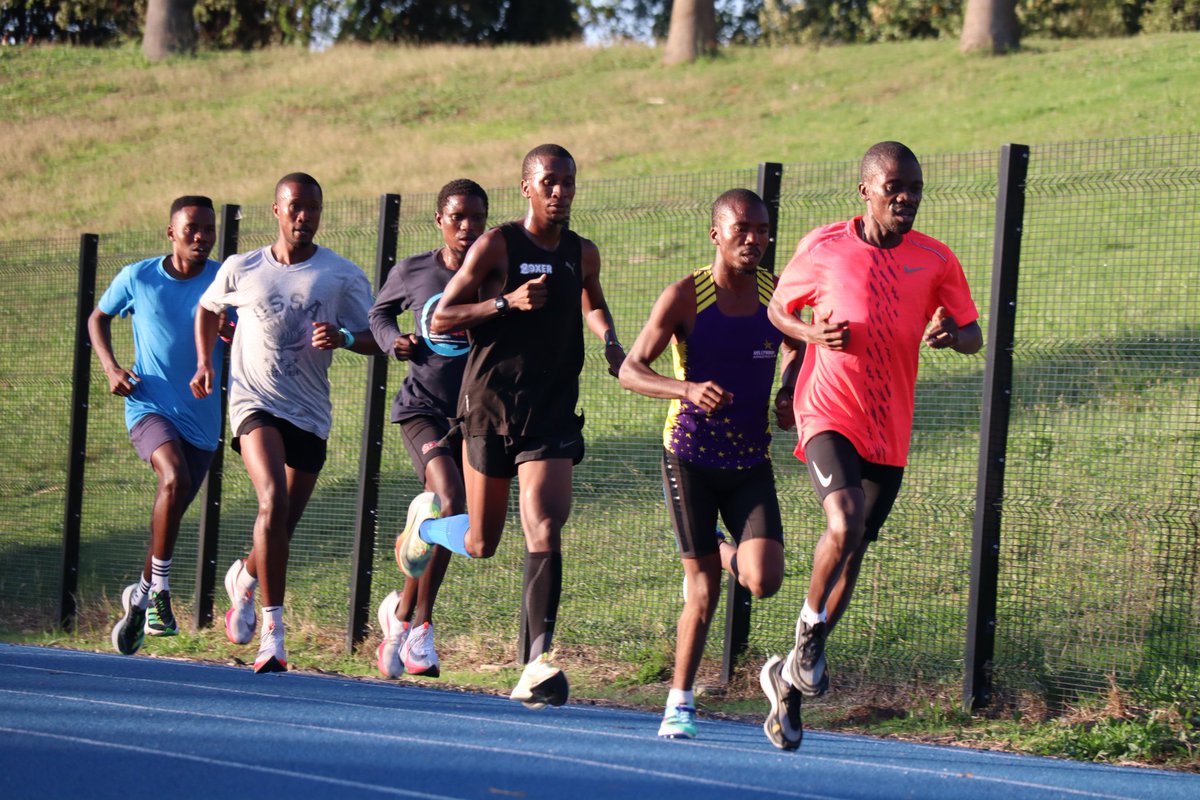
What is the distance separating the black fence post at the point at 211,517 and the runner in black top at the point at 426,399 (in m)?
2.72

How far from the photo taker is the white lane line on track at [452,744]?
543 centimetres

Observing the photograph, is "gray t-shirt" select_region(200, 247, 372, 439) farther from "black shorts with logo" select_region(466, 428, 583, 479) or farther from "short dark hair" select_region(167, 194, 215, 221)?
"black shorts with logo" select_region(466, 428, 583, 479)

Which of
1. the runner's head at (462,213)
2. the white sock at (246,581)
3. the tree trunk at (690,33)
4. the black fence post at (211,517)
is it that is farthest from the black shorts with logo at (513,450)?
the tree trunk at (690,33)

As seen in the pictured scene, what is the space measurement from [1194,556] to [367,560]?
5.20 meters

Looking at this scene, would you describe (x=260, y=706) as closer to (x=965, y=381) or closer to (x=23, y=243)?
(x=965, y=381)

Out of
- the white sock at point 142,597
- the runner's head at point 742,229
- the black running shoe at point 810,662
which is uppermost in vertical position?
the runner's head at point 742,229

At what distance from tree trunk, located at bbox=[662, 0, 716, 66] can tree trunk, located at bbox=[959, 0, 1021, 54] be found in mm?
6400

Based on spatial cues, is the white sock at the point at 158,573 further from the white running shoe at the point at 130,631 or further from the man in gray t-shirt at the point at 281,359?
the man in gray t-shirt at the point at 281,359

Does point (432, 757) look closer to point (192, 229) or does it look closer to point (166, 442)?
point (166, 442)

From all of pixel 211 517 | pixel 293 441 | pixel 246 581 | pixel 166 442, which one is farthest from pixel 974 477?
pixel 211 517

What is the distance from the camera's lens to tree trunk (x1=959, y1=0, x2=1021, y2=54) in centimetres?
3325

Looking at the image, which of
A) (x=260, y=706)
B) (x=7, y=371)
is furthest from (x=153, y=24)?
(x=260, y=706)

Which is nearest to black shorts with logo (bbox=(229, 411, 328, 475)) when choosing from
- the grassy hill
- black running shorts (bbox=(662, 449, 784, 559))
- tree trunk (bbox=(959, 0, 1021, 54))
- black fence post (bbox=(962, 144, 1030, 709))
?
black running shorts (bbox=(662, 449, 784, 559))

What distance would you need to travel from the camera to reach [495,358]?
22.5 feet
